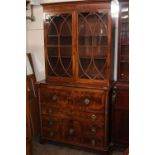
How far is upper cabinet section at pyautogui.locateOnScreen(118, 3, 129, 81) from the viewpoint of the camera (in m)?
2.45

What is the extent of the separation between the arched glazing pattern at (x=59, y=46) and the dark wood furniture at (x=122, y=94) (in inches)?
25.7

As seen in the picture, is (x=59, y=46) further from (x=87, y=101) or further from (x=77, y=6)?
(x=87, y=101)

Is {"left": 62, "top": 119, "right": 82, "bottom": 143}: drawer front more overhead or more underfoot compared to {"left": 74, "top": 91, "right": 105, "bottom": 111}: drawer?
more underfoot

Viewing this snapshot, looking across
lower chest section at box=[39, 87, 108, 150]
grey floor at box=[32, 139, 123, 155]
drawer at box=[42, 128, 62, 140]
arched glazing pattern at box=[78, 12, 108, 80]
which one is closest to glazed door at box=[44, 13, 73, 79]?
arched glazing pattern at box=[78, 12, 108, 80]

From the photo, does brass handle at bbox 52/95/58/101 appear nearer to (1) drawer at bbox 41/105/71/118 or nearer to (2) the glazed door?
(1) drawer at bbox 41/105/71/118

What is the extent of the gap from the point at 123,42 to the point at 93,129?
1.16 m

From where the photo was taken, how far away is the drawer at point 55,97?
262 cm

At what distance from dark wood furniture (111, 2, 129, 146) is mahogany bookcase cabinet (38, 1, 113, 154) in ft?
0.46

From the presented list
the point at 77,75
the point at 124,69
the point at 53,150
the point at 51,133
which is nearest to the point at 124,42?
the point at 124,69

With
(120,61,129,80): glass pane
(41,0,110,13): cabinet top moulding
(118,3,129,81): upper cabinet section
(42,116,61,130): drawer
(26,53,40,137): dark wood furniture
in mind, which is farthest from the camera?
(26,53,40,137): dark wood furniture

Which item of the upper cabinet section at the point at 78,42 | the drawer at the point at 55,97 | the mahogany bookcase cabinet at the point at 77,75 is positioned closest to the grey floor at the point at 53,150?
the mahogany bookcase cabinet at the point at 77,75

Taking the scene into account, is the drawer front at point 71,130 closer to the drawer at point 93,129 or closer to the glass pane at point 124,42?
the drawer at point 93,129

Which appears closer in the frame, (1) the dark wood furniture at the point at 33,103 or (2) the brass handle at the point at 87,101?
(2) the brass handle at the point at 87,101

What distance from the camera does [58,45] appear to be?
8.91 ft
